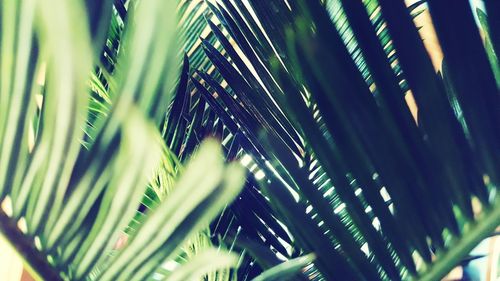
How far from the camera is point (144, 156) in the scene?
0.30 meters

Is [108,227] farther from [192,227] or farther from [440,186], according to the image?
[440,186]

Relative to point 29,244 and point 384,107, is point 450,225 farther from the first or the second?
point 29,244

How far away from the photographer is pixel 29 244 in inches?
12.9

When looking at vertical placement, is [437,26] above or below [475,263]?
above

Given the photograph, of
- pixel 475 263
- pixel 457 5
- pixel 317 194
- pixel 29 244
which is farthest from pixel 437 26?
pixel 475 263

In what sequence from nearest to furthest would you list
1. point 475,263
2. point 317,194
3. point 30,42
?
1. point 30,42
2. point 317,194
3. point 475,263

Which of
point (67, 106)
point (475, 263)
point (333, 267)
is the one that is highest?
point (67, 106)

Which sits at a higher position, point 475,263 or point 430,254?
point 430,254

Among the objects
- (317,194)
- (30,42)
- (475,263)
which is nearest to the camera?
(30,42)

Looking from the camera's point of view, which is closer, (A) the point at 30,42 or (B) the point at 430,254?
(A) the point at 30,42

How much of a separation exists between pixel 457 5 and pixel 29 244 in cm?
31

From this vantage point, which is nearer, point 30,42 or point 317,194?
point 30,42

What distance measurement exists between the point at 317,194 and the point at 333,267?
0.06 m

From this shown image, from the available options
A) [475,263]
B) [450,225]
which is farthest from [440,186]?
[475,263]
